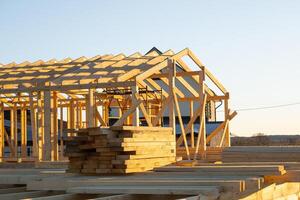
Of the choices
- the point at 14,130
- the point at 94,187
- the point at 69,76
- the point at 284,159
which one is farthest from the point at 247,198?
the point at 14,130

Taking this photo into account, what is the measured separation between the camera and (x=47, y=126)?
57.1 ft

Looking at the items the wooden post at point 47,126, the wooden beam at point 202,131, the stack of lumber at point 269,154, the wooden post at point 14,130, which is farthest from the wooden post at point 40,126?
the stack of lumber at point 269,154

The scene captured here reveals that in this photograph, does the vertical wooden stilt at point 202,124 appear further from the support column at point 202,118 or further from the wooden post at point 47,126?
the wooden post at point 47,126

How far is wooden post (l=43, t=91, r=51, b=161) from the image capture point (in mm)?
17312

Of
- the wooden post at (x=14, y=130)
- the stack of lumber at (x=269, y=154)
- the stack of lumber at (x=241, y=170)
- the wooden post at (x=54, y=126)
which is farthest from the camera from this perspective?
the wooden post at (x=14, y=130)

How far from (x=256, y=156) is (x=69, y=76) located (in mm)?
6443

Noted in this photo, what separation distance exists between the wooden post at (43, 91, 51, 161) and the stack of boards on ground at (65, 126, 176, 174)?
18.8ft

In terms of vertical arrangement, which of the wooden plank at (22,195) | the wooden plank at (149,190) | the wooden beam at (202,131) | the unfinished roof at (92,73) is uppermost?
the unfinished roof at (92,73)

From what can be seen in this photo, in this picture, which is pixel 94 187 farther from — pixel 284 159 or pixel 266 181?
pixel 284 159

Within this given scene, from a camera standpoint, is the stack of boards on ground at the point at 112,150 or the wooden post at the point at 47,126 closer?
the stack of boards on ground at the point at 112,150

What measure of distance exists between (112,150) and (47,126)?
21.3 ft

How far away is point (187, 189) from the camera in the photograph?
8602mm

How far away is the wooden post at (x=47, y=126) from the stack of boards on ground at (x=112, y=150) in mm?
5742

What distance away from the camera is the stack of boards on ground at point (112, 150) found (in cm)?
1124
